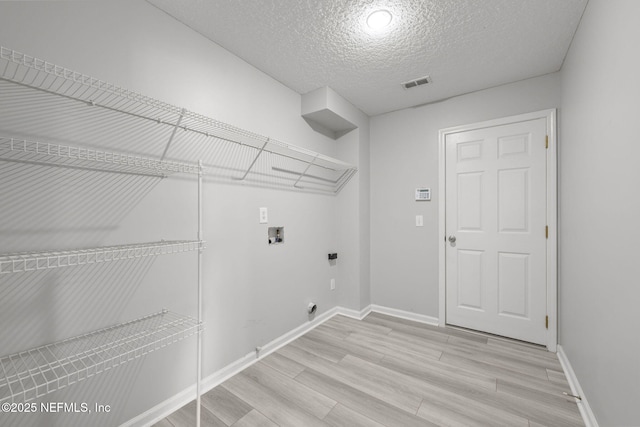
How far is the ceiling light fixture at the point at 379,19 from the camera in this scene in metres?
1.58

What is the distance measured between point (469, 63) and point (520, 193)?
120 centimetres

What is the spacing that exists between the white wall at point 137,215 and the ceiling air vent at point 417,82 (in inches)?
44.0

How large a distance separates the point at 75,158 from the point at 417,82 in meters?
2.51

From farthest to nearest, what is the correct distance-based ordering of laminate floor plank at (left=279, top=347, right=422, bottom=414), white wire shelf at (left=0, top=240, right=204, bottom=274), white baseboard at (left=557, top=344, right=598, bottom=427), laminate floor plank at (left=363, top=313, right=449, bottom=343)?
laminate floor plank at (left=363, top=313, right=449, bottom=343)
laminate floor plank at (left=279, top=347, right=422, bottom=414)
white baseboard at (left=557, top=344, right=598, bottom=427)
white wire shelf at (left=0, top=240, right=204, bottom=274)

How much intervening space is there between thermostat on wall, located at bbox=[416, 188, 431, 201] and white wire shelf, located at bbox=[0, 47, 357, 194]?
730mm

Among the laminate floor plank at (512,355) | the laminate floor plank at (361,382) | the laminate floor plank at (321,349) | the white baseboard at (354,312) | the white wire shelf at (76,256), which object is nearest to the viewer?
the white wire shelf at (76,256)

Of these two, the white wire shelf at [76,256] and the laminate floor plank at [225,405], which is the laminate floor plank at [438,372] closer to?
the laminate floor plank at [225,405]

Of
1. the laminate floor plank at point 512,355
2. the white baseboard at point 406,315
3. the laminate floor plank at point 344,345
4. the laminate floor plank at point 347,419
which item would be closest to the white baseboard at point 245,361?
the white baseboard at point 406,315

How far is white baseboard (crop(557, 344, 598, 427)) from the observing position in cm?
140

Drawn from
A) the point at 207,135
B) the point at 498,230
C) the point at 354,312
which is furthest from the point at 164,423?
the point at 498,230

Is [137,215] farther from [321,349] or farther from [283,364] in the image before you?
[321,349]

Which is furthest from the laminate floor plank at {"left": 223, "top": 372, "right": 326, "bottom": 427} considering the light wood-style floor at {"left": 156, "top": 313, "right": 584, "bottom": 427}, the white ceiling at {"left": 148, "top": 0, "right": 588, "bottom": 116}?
the white ceiling at {"left": 148, "top": 0, "right": 588, "bottom": 116}

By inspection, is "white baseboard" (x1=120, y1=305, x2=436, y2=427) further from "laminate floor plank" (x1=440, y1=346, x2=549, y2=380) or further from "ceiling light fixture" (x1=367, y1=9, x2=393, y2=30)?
"ceiling light fixture" (x1=367, y1=9, x2=393, y2=30)

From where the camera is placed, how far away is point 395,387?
175 cm
